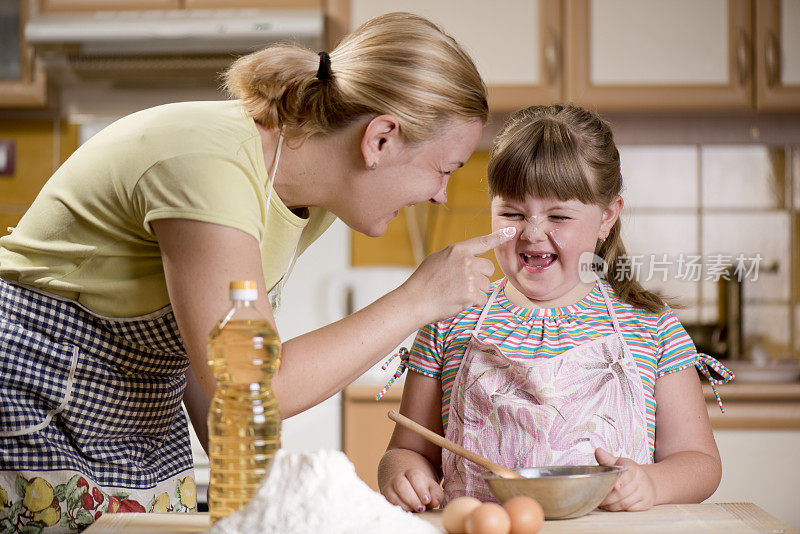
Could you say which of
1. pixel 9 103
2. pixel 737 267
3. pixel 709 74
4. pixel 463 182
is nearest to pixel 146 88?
pixel 9 103

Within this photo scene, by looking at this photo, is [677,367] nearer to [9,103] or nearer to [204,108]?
[204,108]

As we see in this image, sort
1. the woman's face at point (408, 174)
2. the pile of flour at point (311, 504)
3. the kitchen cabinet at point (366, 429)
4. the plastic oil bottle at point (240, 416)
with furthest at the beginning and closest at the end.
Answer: the kitchen cabinet at point (366, 429), the woman's face at point (408, 174), the plastic oil bottle at point (240, 416), the pile of flour at point (311, 504)

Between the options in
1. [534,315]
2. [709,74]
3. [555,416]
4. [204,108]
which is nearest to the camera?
[204,108]

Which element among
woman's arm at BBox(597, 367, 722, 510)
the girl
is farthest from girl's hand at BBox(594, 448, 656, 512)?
the girl

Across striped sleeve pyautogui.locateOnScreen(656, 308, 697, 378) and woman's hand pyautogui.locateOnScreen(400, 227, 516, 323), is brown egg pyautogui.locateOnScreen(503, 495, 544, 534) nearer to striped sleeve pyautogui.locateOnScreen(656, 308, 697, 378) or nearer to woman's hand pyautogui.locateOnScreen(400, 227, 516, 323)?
woman's hand pyautogui.locateOnScreen(400, 227, 516, 323)

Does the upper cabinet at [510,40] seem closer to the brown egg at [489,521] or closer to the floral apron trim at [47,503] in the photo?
the floral apron trim at [47,503]

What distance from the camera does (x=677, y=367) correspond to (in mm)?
1311

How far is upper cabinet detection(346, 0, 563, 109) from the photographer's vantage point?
276cm

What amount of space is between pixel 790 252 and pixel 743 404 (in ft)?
2.44

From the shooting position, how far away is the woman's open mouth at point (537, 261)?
54.3 inches

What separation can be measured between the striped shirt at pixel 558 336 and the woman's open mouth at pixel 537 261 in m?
0.08

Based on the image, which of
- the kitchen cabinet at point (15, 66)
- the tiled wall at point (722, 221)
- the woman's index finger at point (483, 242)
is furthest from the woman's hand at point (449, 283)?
the kitchen cabinet at point (15, 66)

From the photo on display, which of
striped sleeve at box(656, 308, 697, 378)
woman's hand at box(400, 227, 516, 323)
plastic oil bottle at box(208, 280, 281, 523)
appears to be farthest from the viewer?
striped sleeve at box(656, 308, 697, 378)

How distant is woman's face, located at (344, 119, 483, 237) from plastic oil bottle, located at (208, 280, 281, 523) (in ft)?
1.17
